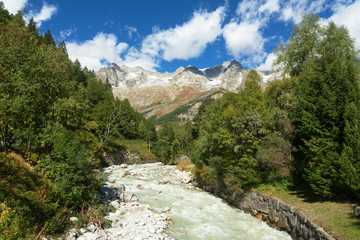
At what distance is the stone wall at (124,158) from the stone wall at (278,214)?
1506 inches

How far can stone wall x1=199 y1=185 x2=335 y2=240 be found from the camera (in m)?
11.4

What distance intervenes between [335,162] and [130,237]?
13.8 meters

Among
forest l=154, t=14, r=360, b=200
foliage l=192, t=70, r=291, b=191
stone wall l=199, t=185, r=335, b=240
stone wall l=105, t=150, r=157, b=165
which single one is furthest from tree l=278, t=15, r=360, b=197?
stone wall l=105, t=150, r=157, b=165

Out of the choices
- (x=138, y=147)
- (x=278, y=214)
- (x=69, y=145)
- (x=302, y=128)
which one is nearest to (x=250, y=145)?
(x=302, y=128)

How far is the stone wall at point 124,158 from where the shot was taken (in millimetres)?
52438

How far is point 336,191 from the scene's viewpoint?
13109 millimetres

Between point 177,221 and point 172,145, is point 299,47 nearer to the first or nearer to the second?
point 177,221

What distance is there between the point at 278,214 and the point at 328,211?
13.0 feet

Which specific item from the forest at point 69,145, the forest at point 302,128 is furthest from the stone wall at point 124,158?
the forest at point 69,145

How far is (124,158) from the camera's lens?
57469mm

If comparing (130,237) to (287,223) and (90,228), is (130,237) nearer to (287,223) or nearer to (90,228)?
(90,228)

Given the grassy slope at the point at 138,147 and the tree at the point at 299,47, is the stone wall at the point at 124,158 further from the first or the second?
the tree at the point at 299,47

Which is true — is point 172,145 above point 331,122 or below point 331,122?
below

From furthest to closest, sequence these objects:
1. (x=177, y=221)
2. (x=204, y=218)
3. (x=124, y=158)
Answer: (x=124, y=158) → (x=204, y=218) → (x=177, y=221)
